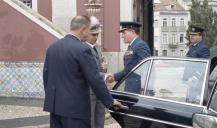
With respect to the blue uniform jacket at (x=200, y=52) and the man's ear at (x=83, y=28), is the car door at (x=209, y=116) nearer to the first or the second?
the man's ear at (x=83, y=28)

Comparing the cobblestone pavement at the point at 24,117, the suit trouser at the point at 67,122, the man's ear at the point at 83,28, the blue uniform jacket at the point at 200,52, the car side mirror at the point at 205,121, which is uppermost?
the man's ear at the point at 83,28

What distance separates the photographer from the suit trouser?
6.62m

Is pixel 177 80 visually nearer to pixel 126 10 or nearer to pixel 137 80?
pixel 137 80

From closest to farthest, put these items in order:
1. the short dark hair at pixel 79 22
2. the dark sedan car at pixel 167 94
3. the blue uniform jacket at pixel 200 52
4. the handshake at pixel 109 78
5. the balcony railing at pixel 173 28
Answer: the dark sedan car at pixel 167 94
the short dark hair at pixel 79 22
the handshake at pixel 109 78
the blue uniform jacket at pixel 200 52
the balcony railing at pixel 173 28

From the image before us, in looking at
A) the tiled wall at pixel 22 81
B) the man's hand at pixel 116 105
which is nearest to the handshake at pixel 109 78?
the man's hand at pixel 116 105

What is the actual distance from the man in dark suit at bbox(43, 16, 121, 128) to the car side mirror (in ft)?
4.99

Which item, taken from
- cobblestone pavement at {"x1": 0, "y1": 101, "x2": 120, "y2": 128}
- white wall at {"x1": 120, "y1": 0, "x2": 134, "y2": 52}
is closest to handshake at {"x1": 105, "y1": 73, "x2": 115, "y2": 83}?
cobblestone pavement at {"x1": 0, "y1": 101, "x2": 120, "y2": 128}

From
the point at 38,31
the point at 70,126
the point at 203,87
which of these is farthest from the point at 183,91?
the point at 38,31

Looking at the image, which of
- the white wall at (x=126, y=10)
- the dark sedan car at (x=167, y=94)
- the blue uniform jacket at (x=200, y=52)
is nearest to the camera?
the dark sedan car at (x=167, y=94)

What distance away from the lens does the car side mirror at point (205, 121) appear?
5.06 m

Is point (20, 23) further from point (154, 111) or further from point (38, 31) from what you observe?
point (154, 111)

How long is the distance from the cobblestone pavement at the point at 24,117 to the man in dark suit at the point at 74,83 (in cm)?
510

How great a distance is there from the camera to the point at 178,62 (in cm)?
676

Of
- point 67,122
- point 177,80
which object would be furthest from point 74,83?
point 177,80
